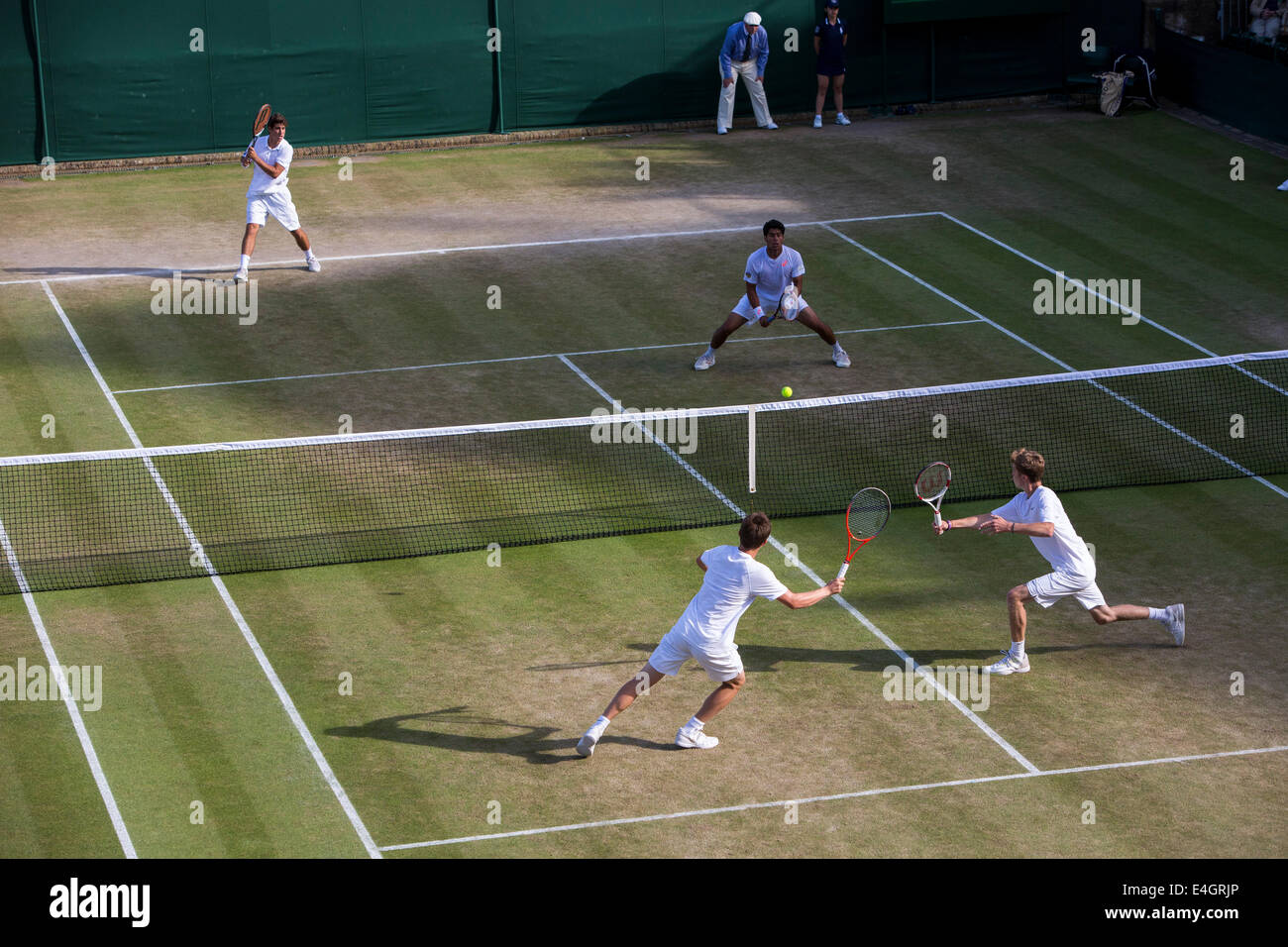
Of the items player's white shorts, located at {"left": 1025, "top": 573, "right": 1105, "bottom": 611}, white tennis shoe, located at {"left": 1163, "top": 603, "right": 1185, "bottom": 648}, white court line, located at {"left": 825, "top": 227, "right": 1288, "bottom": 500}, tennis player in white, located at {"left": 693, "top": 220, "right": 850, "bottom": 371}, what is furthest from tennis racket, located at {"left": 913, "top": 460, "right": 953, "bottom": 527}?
tennis player in white, located at {"left": 693, "top": 220, "right": 850, "bottom": 371}

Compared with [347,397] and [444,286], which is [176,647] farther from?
[444,286]

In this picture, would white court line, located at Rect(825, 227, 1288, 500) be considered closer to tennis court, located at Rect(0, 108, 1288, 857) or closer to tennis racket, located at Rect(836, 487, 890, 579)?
tennis court, located at Rect(0, 108, 1288, 857)

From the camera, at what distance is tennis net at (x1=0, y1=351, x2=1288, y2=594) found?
16.0 metres

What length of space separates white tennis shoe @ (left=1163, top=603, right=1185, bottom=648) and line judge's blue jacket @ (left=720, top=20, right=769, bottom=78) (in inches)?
780

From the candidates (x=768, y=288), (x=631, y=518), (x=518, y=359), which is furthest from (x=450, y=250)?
(x=631, y=518)

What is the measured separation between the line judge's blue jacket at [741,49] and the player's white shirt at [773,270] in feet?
41.3

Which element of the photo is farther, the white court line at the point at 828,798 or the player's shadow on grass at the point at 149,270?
the player's shadow on grass at the point at 149,270

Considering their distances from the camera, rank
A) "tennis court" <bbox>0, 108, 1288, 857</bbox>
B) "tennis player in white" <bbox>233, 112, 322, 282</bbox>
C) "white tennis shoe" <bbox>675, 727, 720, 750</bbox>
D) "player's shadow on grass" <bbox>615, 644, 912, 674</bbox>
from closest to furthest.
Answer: "tennis court" <bbox>0, 108, 1288, 857</bbox> < "white tennis shoe" <bbox>675, 727, 720, 750</bbox> < "player's shadow on grass" <bbox>615, 644, 912, 674</bbox> < "tennis player in white" <bbox>233, 112, 322, 282</bbox>

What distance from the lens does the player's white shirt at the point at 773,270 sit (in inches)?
787

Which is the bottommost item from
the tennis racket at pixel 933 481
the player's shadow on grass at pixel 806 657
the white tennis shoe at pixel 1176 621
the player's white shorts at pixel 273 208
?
the player's shadow on grass at pixel 806 657

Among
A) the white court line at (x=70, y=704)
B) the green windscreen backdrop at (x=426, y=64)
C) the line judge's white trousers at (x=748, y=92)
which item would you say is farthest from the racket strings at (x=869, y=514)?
the green windscreen backdrop at (x=426, y=64)

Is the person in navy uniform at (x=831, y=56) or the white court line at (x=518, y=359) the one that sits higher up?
the person in navy uniform at (x=831, y=56)

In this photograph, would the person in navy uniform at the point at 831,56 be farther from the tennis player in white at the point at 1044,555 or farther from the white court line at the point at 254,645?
the tennis player in white at the point at 1044,555

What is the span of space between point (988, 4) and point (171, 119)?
49.7 feet
